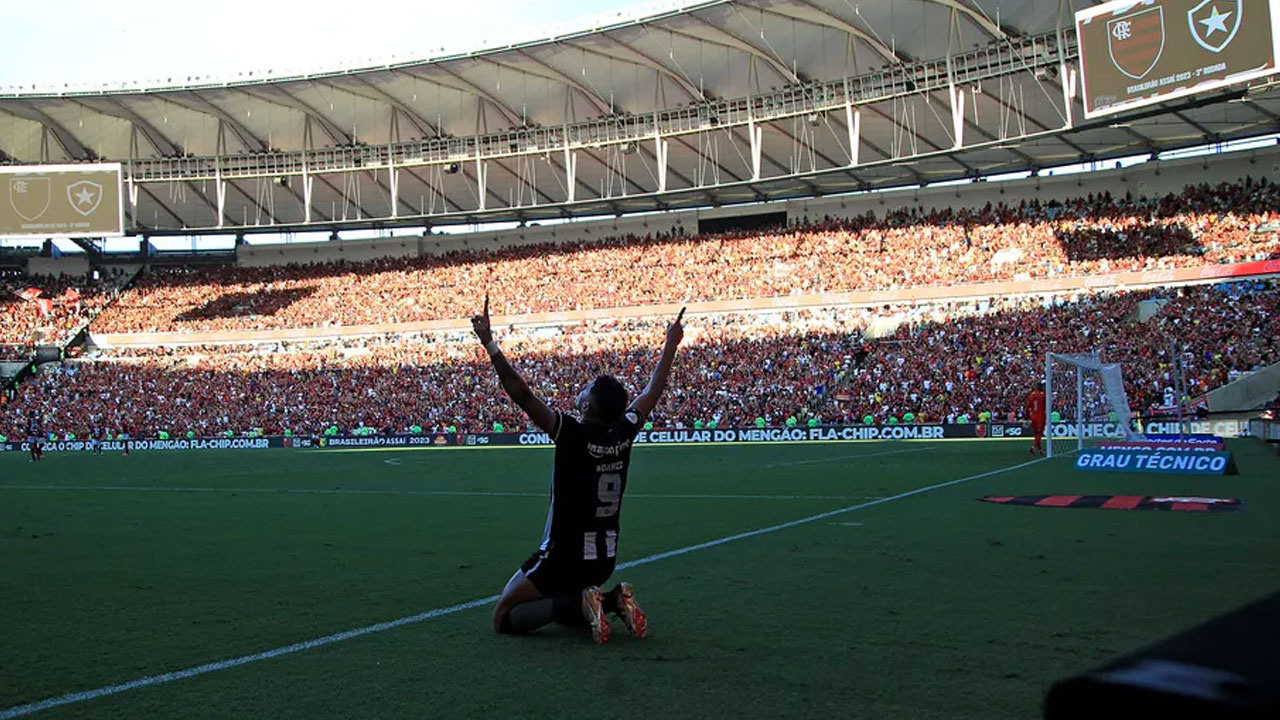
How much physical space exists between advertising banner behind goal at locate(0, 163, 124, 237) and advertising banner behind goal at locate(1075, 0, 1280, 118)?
4336 centimetres

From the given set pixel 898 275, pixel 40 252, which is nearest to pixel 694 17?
pixel 898 275

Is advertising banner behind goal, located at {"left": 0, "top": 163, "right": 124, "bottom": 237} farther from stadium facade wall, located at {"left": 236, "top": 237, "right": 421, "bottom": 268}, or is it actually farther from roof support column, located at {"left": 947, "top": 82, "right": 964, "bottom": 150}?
roof support column, located at {"left": 947, "top": 82, "right": 964, "bottom": 150}

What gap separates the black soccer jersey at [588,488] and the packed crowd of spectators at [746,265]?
3855 centimetres

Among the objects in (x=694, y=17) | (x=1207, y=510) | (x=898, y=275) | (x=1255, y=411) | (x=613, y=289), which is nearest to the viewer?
(x=1207, y=510)

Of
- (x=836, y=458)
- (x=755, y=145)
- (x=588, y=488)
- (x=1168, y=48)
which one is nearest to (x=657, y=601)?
(x=588, y=488)

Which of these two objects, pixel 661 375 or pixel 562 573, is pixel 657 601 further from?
pixel 661 375

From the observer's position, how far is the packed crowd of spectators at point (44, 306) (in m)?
55.1

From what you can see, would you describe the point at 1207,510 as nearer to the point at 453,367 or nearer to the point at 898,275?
the point at 898,275

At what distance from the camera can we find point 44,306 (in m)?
57.2

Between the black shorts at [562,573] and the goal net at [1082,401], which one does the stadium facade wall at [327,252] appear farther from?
the black shorts at [562,573]

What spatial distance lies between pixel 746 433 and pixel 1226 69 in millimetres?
18580

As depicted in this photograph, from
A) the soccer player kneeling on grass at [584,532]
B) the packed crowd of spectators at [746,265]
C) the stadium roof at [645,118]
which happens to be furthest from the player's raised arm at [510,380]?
the packed crowd of spectators at [746,265]

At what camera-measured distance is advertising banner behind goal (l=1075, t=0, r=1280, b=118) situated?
94.4ft

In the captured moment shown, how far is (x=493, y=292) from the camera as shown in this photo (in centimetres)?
5334
